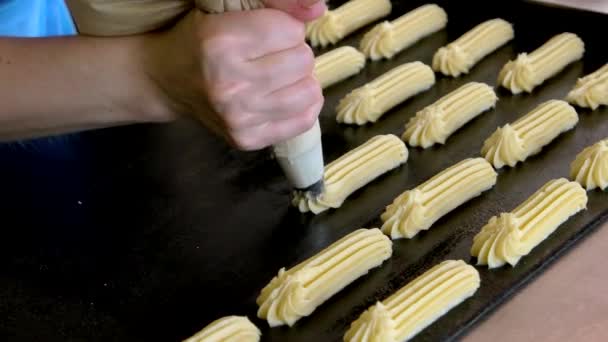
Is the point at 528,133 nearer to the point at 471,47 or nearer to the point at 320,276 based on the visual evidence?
the point at 471,47

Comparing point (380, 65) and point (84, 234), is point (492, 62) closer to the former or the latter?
point (380, 65)

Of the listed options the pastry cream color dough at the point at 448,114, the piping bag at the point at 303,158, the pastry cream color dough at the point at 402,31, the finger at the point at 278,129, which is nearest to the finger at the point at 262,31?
the finger at the point at 278,129

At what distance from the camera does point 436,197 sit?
5.74 feet

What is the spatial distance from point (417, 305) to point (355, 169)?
1.52 feet

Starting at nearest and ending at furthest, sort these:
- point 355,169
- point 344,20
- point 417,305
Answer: point 417,305
point 355,169
point 344,20

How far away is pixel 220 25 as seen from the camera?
1.26 metres

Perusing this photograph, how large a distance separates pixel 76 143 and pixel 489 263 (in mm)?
1087

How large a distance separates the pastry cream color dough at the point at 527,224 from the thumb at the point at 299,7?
1.96 feet

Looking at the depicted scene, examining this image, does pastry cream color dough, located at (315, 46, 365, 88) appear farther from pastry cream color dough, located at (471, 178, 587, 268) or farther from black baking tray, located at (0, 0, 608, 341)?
pastry cream color dough, located at (471, 178, 587, 268)

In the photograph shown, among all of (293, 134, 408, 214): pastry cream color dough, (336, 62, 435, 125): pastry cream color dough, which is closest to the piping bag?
(293, 134, 408, 214): pastry cream color dough

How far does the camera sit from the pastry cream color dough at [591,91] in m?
2.00

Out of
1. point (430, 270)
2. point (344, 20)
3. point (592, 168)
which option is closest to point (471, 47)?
point (344, 20)

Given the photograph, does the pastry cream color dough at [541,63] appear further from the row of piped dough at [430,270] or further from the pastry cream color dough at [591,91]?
the row of piped dough at [430,270]

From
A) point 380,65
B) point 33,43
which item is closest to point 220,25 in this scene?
point 33,43
